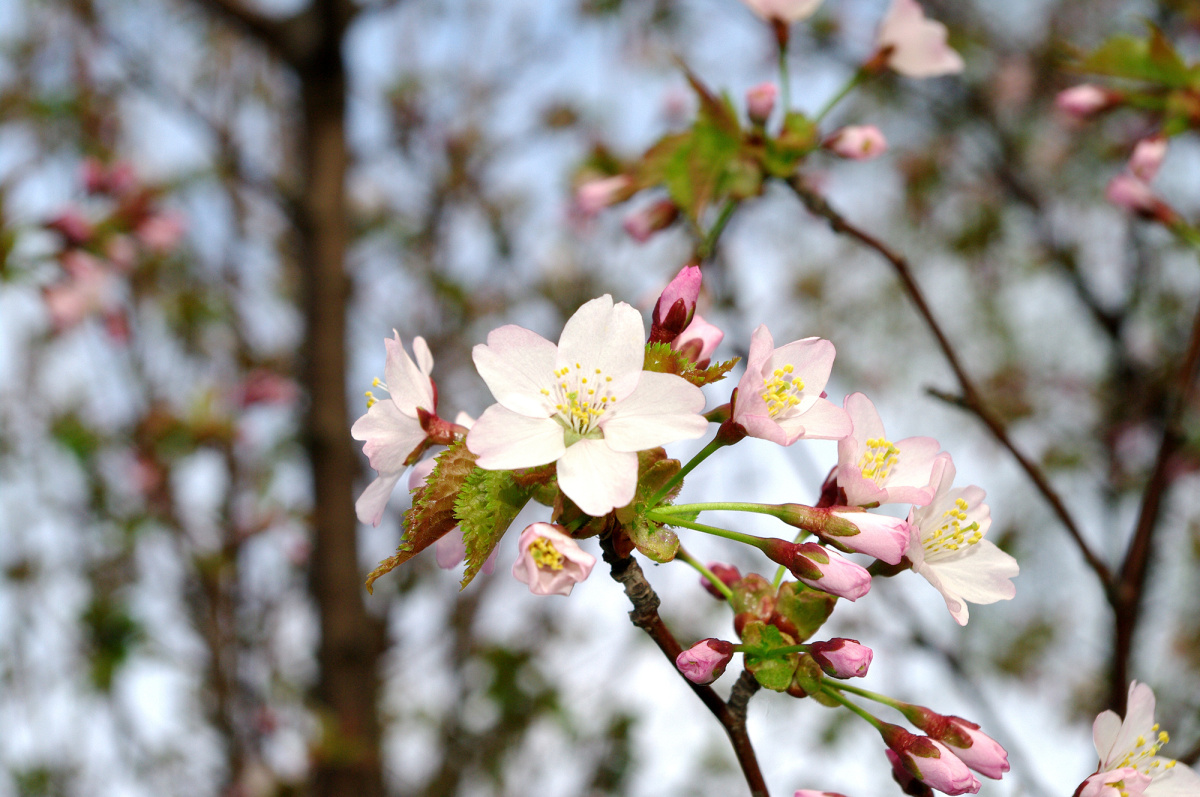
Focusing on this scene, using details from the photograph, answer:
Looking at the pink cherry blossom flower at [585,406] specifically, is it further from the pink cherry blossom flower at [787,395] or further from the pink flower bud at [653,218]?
the pink flower bud at [653,218]

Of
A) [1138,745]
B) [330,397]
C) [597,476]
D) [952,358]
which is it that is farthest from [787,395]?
[330,397]

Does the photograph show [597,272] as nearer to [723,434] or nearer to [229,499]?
[229,499]

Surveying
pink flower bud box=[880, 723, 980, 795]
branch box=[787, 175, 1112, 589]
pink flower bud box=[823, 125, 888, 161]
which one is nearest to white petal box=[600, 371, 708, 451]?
pink flower bud box=[880, 723, 980, 795]

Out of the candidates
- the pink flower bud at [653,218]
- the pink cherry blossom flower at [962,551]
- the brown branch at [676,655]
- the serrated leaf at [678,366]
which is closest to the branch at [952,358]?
the pink flower bud at [653,218]

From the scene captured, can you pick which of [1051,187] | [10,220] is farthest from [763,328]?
[1051,187]

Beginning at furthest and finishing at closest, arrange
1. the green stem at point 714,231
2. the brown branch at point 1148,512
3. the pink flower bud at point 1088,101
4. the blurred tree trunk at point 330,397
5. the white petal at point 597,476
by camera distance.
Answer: the blurred tree trunk at point 330,397, the pink flower bud at point 1088,101, the brown branch at point 1148,512, the green stem at point 714,231, the white petal at point 597,476

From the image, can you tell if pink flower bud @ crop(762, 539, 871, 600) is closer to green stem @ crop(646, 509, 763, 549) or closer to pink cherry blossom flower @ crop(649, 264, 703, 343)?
green stem @ crop(646, 509, 763, 549)

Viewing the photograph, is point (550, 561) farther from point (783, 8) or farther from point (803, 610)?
point (783, 8)
